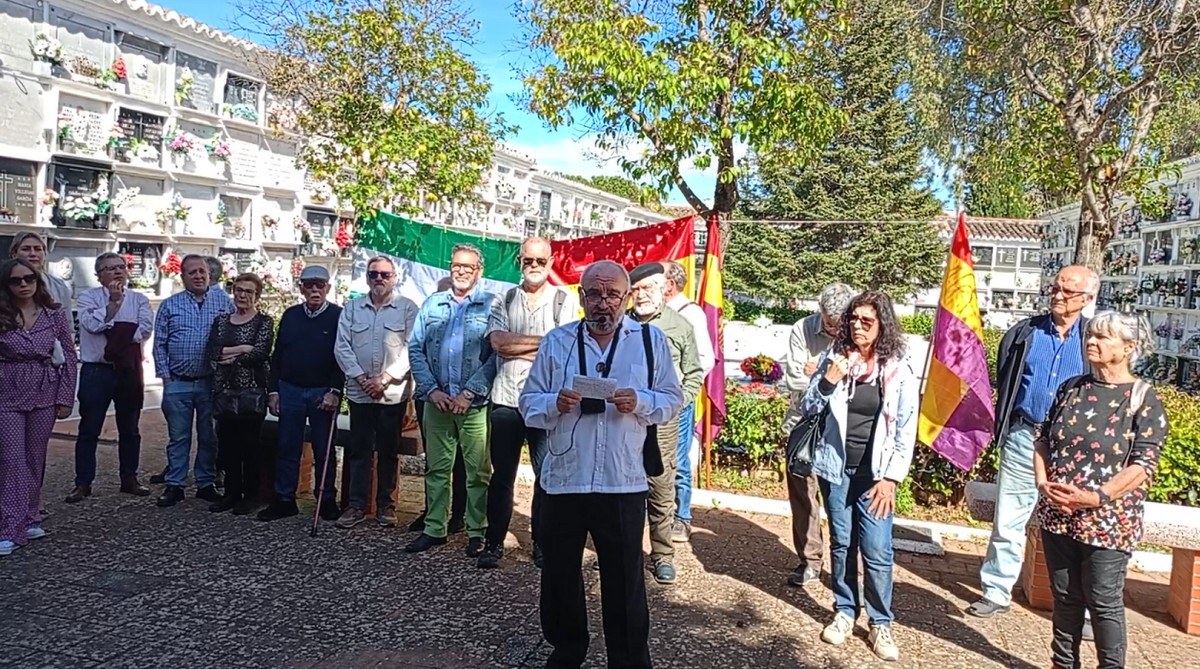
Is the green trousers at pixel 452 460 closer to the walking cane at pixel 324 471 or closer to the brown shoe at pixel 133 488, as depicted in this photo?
the walking cane at pixel 324 471

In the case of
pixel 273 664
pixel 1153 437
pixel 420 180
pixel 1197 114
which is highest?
pixel 1197 114

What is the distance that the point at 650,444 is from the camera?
3465mm

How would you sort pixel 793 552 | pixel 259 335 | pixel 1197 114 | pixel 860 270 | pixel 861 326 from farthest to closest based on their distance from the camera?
1. pixel 860 270
2. pixel 1197 114
3. pixel 259 335
4. pixel 793 552
5. pixel 861 326

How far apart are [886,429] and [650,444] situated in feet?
3.67

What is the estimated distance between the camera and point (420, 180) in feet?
35.1

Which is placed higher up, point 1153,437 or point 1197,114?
point 1197,114

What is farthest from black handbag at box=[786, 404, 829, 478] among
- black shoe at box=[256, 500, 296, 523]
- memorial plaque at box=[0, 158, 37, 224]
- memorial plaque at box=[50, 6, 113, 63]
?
memorial plaque at box=[50, 6, 113, 63]

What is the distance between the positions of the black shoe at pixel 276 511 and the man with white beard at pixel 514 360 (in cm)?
161

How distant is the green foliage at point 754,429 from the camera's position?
22.1 ft

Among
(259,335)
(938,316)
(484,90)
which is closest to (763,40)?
(938,316)

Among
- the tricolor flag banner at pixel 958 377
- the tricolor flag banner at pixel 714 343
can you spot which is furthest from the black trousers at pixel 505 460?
the tricolor flag banner at pixel 958 377

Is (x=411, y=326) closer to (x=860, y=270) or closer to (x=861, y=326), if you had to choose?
(x=861, y=326)

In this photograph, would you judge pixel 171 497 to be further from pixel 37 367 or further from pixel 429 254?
pixel 429 254

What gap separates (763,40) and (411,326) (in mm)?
4499
